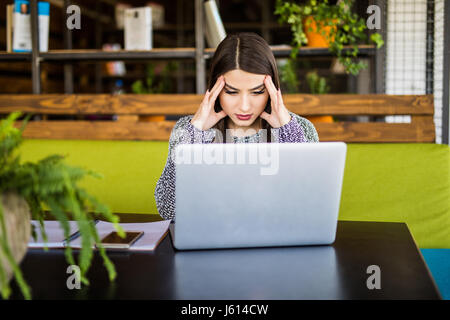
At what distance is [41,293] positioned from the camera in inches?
30.5

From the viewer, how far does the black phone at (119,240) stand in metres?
1.03

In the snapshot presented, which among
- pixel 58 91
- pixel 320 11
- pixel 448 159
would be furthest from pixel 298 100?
pixel 58 91

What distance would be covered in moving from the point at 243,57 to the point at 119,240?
872 mm

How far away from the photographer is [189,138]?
175 cm

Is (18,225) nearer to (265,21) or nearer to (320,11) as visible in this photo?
(320,11)

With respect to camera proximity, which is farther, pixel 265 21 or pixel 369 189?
pixel 265 21

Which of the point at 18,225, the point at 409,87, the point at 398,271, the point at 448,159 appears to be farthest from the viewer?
the point at 409,87

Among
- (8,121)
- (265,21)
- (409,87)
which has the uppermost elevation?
(265,21)

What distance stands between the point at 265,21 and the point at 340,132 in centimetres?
441

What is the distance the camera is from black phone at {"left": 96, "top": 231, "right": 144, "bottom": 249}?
3.36 feet

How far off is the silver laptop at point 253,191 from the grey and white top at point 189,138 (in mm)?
652

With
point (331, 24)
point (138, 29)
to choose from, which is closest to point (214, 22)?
point (138, 29)

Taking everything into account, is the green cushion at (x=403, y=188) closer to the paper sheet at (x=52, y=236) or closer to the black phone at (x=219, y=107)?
the black phone at (x=219, y=107)

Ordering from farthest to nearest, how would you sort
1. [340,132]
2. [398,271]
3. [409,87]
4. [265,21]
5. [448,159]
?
1. [265,21]
2. [409,87]
3. [340,132]
4. [448,159]
5. [398,271]
